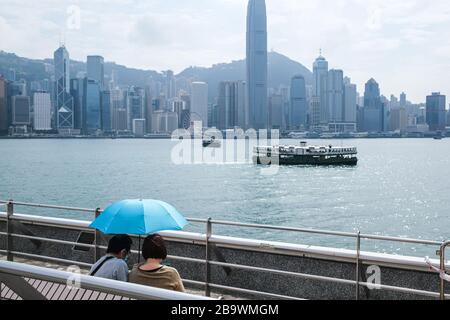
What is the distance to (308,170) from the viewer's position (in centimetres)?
9400

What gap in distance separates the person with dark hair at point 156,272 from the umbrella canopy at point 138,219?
4.19 feet

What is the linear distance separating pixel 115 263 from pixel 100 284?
224cm

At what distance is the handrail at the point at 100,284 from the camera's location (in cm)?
290

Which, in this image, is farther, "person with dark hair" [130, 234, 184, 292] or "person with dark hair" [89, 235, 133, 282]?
"person with dark hair" [89, 235, 133, 282]

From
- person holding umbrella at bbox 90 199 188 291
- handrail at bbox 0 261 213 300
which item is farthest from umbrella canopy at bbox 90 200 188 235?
handrail at bbox 0 261 213 300

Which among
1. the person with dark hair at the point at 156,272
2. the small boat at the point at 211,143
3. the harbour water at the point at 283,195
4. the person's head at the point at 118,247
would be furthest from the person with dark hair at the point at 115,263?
the small boat at the point at 211,143

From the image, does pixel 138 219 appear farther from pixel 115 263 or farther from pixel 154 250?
pixel 154 250

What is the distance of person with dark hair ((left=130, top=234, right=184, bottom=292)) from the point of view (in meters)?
4.79

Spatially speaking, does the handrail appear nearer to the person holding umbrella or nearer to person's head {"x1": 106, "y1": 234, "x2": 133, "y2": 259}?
person's head {"x1": 106, "y1": 234, "x2": 133, "y2": 259}

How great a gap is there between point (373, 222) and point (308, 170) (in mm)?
50659

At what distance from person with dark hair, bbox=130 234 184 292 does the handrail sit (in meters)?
1.52

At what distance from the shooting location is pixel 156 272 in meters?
4.82

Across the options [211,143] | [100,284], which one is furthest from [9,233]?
[211,143]
